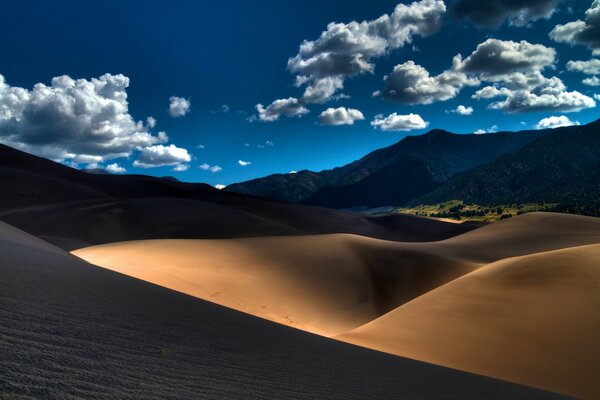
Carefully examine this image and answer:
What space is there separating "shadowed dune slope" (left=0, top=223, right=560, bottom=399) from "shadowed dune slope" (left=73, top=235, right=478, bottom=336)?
347 inches

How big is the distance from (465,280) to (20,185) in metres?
68.6

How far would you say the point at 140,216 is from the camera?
4959cm

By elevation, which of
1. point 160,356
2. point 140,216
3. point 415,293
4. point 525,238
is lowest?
point 415,293

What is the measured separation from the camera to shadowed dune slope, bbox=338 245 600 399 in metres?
8.98

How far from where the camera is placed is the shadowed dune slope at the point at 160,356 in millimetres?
2701

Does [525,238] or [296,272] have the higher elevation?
[525,238]

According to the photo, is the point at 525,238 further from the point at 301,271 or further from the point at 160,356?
the point at 160,356

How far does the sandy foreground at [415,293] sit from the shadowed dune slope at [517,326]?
3 cm

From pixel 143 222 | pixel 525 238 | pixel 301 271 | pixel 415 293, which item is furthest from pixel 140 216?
pixel 525 238

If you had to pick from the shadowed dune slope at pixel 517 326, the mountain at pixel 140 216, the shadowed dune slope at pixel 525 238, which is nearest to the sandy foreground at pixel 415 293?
the shadowed dune slope at pixel 517 326

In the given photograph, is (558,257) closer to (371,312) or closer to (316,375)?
(371,312)

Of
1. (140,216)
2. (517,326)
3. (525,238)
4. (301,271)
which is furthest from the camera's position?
(140,216)

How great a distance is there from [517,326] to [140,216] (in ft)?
154

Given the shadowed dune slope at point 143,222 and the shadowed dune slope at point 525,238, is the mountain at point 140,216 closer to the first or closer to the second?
the shadowed dune slope at point 143,222
